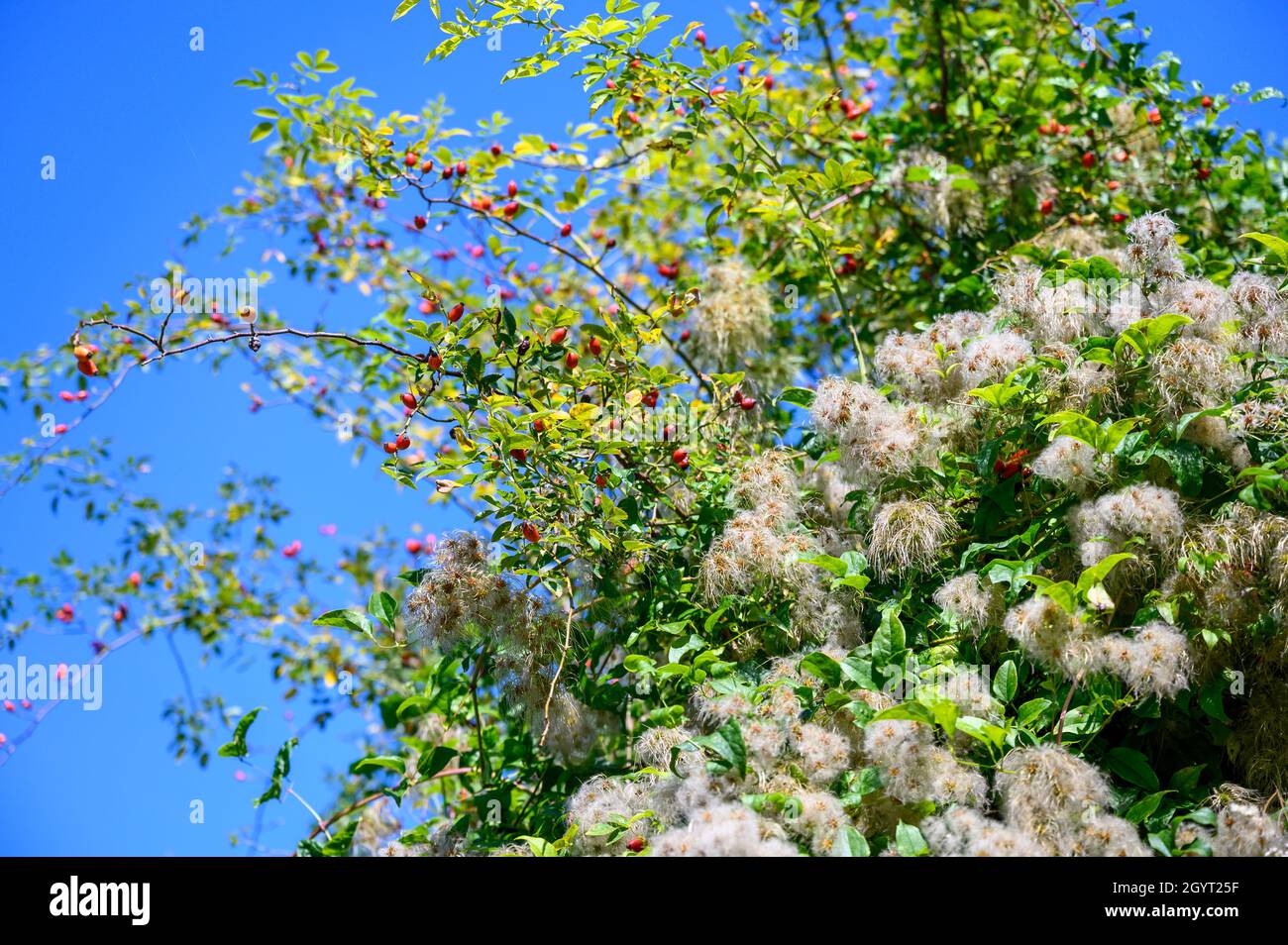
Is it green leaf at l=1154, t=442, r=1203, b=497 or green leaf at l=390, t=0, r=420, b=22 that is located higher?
green leaf at l=390, t=0, r=420, b=22

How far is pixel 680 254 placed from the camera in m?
4.83

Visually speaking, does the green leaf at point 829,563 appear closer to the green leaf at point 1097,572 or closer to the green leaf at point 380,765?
the green leaf at point 1097,572

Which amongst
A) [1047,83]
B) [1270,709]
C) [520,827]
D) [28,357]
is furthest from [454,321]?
[28,357]

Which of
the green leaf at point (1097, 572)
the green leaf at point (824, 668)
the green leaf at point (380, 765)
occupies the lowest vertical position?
the green leaf at point (380, 765)

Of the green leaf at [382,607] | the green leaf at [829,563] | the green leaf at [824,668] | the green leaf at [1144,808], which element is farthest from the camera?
the green leaf at [382,607]

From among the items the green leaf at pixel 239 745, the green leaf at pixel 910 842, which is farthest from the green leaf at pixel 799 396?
the green leaf at pixel 239 745

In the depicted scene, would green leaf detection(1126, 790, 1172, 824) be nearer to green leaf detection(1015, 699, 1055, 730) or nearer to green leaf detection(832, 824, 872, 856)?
green leaf detection(1015, 699, 1055, 730)

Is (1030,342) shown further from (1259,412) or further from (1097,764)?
(1097,764)

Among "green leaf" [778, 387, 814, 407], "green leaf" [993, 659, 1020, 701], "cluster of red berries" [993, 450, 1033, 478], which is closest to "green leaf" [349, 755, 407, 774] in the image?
"green leaf" [778, 387, 814, 407]

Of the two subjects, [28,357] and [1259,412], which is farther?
[28,357]

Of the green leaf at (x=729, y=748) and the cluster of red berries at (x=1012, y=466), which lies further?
the cluster of red berries at (x=1012, y=466)

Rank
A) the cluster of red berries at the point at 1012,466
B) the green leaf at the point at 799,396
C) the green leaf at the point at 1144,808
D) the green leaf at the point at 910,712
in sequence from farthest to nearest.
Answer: the green leaf at the point at 799,396 < the cluster of red berries at the point at 1012,466 < the green leaf at the point at 1144,808 < the green leaf at the point at 910,712
